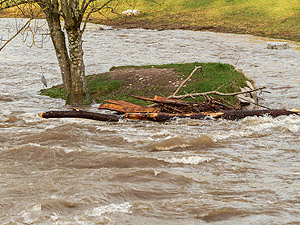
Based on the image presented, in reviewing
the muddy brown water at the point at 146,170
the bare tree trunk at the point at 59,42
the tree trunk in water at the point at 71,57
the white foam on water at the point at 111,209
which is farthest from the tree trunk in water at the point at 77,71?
the white foam on water at the point at 111,209

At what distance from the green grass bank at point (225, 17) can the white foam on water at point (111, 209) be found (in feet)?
113

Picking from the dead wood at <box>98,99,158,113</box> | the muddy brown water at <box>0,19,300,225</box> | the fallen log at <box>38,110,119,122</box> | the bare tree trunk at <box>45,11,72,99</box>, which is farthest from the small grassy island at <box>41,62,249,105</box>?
the fallen log at <box>38,110,119,122</box>

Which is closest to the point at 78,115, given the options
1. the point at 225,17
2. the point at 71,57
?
the point at 71,57

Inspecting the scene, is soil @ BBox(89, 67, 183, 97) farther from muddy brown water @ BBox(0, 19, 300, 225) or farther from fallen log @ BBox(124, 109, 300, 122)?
fallen log @ BBox(124, 109, 300, 122)

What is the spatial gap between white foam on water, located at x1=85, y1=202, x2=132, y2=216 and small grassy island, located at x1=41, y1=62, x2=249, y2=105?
905cm

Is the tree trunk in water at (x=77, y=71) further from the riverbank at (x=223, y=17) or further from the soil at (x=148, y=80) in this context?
the riverbank at (x=223, y=17)

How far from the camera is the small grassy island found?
15.7 metres

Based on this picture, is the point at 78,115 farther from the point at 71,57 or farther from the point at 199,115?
the point at 71,57

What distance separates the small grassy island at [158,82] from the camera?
51.5 feet

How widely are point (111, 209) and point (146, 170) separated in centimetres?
181

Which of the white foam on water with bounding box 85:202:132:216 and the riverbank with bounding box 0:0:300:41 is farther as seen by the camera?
the riverbank with bounding box 0:0:300:41

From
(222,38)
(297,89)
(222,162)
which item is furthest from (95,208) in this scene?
(222,38)

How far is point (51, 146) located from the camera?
955cm

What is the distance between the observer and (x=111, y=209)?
6.17 metres
